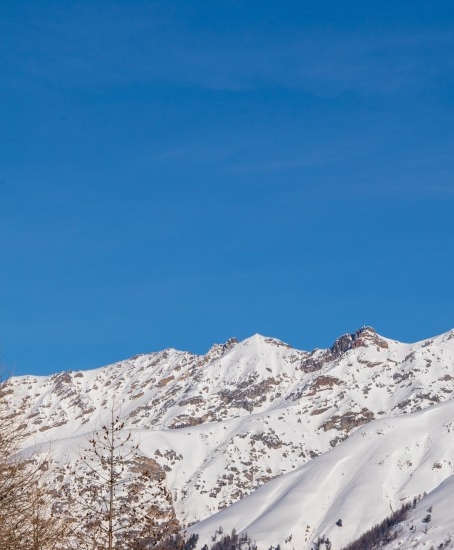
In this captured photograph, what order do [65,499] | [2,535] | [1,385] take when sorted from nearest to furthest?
[2,535]
[1,385]
[65,499]

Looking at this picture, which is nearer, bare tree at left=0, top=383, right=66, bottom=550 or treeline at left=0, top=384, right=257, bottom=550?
bare tree at left=0, top=383, right=66, bottom=550

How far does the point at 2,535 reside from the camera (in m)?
28.3

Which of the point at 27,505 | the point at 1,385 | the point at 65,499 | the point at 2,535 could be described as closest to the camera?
the point at 2,535

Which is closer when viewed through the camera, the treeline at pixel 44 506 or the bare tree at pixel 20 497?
the bare tree at pixel 20 497

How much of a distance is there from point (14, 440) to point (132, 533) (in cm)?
433

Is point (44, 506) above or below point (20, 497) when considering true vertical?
above

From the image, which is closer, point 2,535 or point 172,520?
point 2,535

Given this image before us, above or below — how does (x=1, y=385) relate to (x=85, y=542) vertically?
above

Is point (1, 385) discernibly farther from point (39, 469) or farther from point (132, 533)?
point (132, 533)

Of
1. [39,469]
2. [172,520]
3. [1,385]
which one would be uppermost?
[1,385]

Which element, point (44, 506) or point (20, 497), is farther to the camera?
point (44, 506)

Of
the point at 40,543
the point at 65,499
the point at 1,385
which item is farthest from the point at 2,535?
the point at 65,499

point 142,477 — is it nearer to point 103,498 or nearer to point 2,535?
point 103,498

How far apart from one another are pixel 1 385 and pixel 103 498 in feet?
15.2
